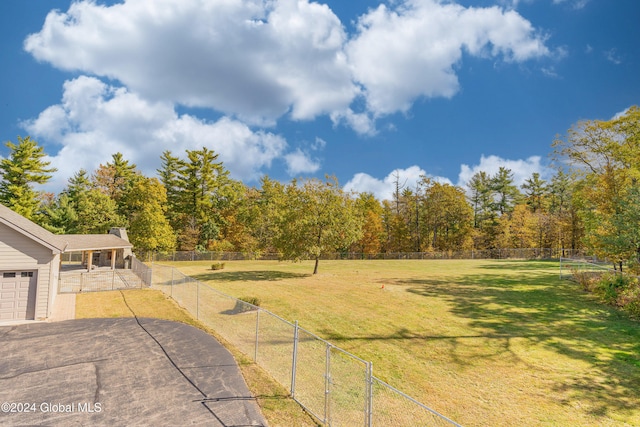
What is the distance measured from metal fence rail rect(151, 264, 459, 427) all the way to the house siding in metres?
6.43

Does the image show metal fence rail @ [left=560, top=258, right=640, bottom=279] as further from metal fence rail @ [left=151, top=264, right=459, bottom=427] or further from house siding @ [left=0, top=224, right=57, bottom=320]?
house siding @ [left=0, top=224, right=57, bottom=320]

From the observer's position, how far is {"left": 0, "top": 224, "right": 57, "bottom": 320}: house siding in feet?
50.6

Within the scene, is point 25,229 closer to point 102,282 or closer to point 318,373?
point 102,282

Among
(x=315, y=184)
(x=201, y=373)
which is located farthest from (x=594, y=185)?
(x=201, y=373)

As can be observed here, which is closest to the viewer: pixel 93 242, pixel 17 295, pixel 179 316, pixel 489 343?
pixel 489 343

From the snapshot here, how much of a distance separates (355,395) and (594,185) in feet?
99.7

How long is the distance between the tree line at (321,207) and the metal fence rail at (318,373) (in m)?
14.6

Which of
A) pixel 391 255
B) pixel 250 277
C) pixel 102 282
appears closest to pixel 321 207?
pixel 250 277

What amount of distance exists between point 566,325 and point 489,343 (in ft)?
18.5

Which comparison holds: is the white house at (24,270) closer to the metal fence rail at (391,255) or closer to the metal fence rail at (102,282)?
the metal fence rail at (102,282)

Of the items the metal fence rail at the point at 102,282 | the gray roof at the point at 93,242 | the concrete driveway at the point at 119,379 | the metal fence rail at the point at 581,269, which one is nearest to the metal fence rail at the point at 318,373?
the concrete driveway at the point at 119,379

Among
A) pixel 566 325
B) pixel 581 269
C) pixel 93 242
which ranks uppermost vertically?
pixel 93 242

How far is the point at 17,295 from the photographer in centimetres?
1553

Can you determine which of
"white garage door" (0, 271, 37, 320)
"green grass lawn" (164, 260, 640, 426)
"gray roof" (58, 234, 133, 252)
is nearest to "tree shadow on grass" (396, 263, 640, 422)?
"green grass lawn" (164, 260, 640, 426)
